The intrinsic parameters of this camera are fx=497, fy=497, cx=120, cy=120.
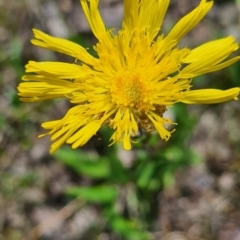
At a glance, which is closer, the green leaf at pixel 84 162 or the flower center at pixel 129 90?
the flower center at pixel 129 90

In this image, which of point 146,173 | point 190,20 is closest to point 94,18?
point 190,20

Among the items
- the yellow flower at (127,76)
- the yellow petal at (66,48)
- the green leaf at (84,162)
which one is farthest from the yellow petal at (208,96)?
the green leaf at (84,162)

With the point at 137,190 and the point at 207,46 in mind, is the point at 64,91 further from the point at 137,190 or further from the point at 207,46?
the point at 137,190

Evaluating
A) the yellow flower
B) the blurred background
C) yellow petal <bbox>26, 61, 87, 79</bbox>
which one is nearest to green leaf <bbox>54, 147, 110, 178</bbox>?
the blurred background

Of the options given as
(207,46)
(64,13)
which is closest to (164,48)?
(207,46)

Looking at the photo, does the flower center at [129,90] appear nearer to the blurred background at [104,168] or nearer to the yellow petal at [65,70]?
the yellow petal at [65,70]

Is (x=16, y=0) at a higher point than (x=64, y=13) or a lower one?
Result: higher

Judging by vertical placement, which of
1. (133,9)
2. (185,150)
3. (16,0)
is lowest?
(185,150)
